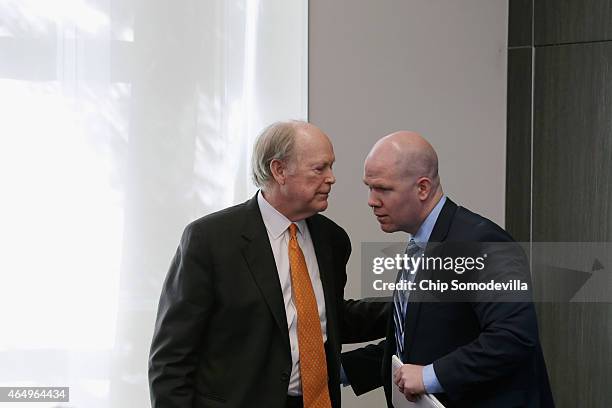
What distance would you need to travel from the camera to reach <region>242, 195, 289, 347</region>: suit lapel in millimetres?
2336

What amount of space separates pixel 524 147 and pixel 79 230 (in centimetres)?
200

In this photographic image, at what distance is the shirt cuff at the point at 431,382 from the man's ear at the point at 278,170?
0.68 metres

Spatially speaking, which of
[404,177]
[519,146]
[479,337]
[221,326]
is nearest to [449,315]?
[479,337]

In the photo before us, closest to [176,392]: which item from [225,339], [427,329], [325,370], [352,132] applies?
[225,339]

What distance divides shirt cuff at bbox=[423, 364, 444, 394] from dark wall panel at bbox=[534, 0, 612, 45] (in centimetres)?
193

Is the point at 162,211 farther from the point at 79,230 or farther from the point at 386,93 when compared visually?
the point at 386,93

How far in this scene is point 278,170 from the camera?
2.44 m

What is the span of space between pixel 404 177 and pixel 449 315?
1.30 ft

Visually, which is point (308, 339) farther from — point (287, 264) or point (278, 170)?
point (278, 170)

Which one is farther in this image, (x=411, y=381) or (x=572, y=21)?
(x=572, y=21)

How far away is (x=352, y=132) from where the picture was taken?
145 inches

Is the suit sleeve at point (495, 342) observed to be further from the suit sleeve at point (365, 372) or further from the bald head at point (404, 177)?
the suit sleeve at point (365, 372)

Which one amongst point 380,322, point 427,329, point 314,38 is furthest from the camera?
point 314,38

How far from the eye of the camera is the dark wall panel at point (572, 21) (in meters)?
3.45
